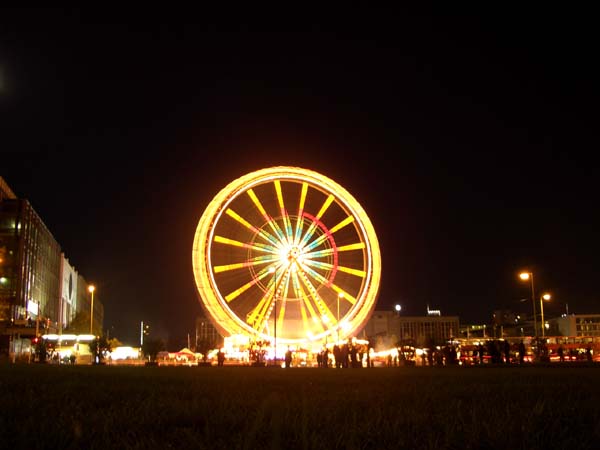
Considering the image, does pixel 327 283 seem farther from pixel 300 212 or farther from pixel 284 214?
pixel 284 214

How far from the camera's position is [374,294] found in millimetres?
49562

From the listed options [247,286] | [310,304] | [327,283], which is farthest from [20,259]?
[327,283]

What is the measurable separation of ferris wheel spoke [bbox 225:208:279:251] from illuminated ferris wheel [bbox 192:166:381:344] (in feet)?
0.23

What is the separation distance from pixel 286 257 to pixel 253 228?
10.4 feet

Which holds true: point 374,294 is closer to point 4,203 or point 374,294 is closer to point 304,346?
point 304,346

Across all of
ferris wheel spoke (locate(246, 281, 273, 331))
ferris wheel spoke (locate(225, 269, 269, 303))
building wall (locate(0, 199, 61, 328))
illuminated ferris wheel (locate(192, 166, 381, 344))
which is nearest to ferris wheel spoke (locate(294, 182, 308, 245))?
illuminated ferris wheel (locate(192, 166, 381, 344))

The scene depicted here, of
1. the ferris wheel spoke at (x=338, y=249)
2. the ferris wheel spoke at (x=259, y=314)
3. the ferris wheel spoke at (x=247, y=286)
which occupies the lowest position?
the ferris wheel spoke at (x=259, y=314)

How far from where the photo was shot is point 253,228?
49906mm

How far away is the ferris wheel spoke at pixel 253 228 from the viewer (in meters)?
49.3

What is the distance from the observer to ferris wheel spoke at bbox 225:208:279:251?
49.3m

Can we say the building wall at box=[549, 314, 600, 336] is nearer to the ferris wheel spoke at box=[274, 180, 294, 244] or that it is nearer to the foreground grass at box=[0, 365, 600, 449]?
the ferris wheel spoke at box=[274, 180, 294, 244]

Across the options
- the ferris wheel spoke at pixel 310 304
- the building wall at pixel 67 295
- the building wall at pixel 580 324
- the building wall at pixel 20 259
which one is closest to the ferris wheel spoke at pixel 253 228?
the ferris wheel spoke at pixel 310 304

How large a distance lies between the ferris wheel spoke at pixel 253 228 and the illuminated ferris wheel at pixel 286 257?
0.07 m

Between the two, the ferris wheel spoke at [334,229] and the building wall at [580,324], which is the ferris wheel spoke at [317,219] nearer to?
the ferris wheel spoke at [334,229]
